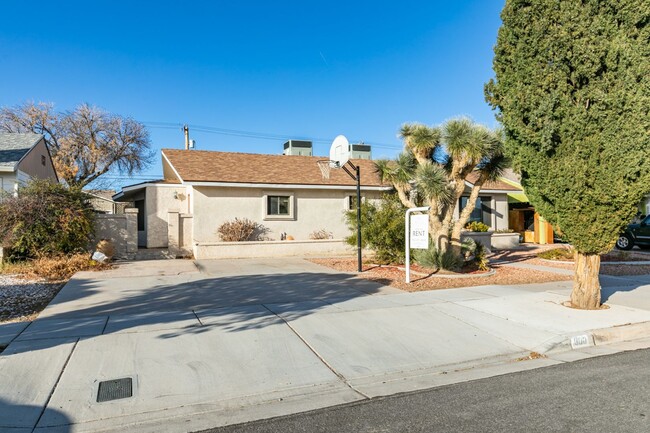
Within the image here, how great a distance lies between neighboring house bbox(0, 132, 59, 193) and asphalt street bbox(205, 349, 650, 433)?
1508cm

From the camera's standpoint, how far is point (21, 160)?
17.3 metres

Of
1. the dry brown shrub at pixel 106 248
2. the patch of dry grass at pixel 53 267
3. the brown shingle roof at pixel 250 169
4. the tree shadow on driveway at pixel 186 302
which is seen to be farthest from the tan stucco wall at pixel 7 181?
the tree shadow on driveway at pixel 186 302

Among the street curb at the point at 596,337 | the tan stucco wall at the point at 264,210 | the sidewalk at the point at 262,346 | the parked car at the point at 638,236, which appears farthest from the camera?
the parked car at the point at 638,236

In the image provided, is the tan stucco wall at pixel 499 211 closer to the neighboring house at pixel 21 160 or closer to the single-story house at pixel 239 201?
the single-story house at pixel 239 201

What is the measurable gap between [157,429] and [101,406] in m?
0.76

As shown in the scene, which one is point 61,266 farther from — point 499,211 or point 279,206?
point 499,211

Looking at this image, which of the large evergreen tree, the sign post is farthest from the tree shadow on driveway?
the large evergreen tree

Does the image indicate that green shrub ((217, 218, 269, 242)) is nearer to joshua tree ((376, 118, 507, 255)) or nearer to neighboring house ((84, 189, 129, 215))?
neighboring house ((84, 189, 129, 215))

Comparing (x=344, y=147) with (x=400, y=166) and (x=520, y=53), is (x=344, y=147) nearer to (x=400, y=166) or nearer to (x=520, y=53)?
(x=400, y=166)

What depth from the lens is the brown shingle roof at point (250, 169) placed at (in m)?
18.7

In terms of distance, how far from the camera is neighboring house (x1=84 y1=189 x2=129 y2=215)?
17.9 meters

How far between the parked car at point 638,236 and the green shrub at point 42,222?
24.5 m

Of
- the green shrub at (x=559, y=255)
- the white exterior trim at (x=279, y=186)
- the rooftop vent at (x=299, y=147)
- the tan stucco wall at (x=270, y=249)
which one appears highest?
the rooftop vent at (x=299, y=147)

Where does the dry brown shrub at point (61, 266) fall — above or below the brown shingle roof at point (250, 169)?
below
